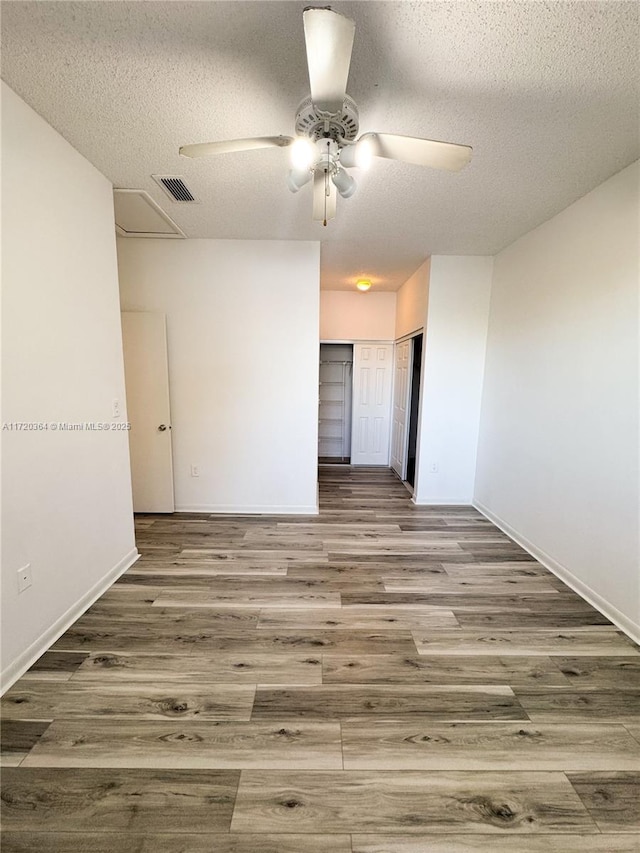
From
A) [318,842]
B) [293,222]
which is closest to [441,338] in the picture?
[293,222]

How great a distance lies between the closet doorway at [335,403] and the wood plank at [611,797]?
4478mm

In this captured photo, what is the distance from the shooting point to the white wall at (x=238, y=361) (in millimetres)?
3135

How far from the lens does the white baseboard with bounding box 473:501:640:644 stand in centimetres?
187

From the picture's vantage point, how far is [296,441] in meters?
3.38

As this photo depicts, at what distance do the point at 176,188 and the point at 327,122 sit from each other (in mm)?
1430

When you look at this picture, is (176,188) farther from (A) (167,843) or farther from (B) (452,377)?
(A) (167,843)

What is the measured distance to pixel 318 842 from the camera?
100 centimetres

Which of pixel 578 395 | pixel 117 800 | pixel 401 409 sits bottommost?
pixel 117 800

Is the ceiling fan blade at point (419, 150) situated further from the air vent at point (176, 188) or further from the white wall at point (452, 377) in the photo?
the white wall at point (452, 377)

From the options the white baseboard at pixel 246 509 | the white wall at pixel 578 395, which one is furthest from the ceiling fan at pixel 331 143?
the white baseboard at pixel 246 509

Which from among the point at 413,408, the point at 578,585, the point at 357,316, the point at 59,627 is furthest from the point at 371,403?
the point at 59,627

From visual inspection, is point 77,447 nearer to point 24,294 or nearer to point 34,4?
point 24,294

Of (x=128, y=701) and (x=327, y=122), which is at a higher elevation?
(x=327, y=122)

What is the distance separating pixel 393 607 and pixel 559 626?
3.12 ft
